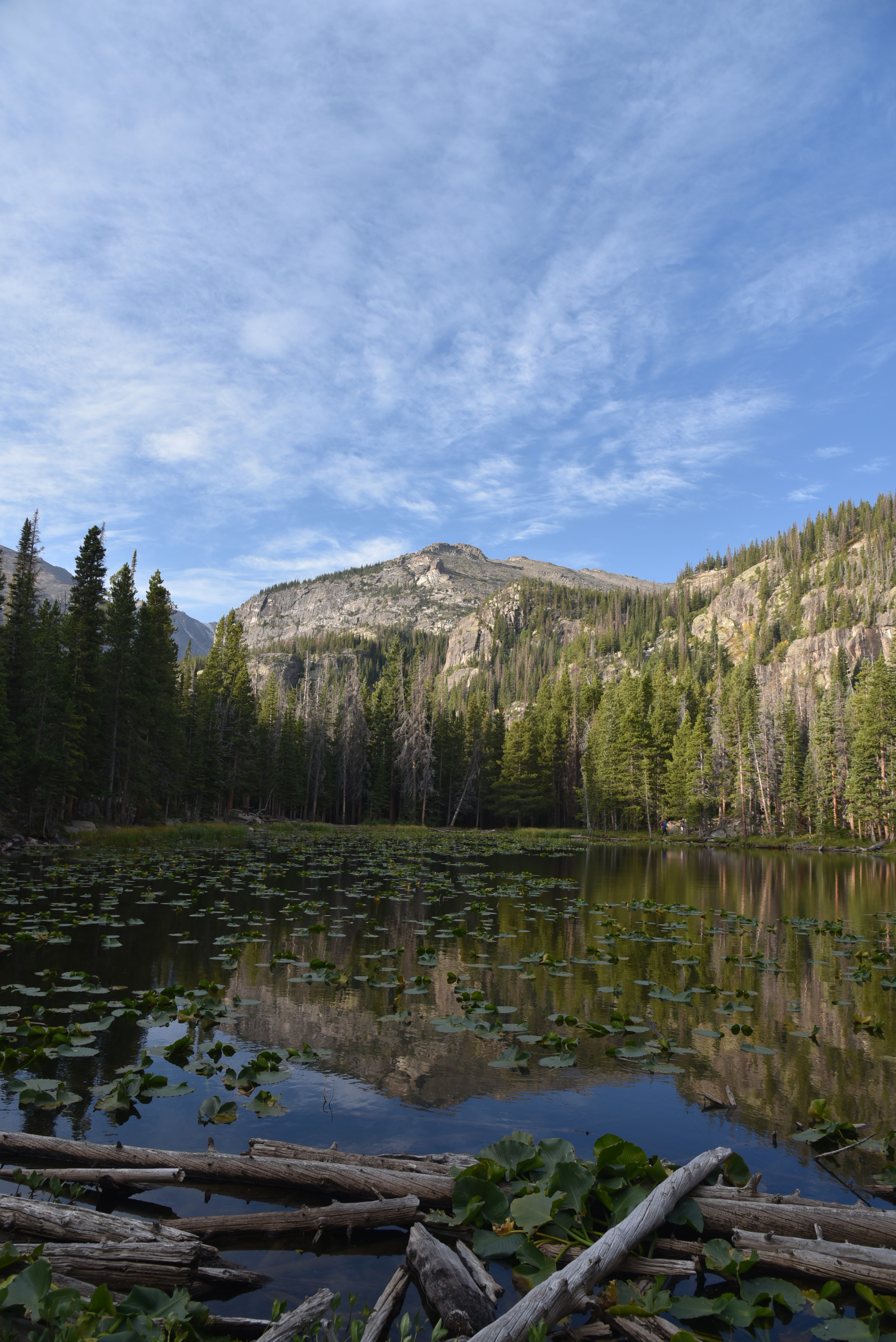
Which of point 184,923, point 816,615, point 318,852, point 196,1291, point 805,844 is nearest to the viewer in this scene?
point 196,1291

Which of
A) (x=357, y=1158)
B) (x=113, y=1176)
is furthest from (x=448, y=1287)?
(x=113, y=1176)

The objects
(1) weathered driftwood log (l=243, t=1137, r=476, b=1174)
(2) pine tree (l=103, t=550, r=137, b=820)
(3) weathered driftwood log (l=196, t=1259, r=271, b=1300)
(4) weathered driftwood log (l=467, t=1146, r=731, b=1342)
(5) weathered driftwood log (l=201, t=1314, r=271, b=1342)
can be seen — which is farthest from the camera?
(2) pine tree (l=103, t=550, r=137, b=820)

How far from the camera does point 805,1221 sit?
379 centimetres

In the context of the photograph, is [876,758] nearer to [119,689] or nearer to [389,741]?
[389,741]

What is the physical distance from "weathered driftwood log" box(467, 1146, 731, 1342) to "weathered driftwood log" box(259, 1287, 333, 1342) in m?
0.80

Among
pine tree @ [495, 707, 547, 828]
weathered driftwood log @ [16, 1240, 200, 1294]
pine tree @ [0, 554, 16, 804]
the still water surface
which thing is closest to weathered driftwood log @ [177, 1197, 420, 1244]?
the still water surface

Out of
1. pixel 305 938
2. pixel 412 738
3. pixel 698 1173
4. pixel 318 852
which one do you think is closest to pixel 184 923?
pixel 305 938

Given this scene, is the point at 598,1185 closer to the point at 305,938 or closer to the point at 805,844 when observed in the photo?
the point at 305,938

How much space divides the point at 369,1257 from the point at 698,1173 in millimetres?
1976

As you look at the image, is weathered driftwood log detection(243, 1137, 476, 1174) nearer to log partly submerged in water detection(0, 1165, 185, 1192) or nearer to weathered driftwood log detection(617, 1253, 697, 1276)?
log partly submerged in water detection(0, 1165, 185, 1192)

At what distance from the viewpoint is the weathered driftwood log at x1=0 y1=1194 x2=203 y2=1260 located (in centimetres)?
346

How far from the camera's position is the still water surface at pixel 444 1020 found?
17.5ft

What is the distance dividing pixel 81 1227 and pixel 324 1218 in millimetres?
1300

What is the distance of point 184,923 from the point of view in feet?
44.9
